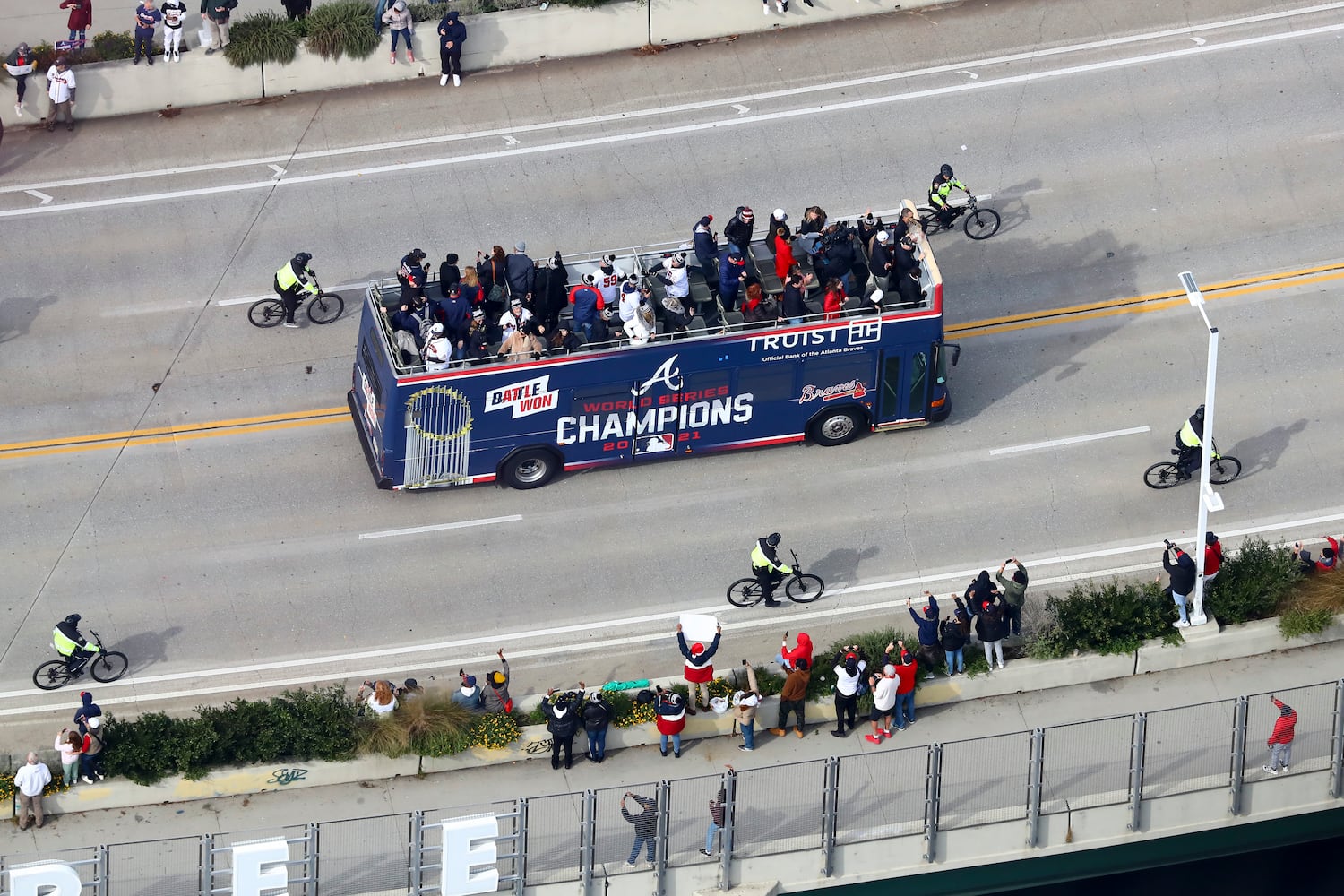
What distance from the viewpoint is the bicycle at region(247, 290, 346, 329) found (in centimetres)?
3950

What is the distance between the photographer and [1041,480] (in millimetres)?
37000

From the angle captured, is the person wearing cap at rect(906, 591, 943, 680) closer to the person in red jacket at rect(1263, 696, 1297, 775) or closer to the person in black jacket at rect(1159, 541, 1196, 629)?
the person in black jacket at rect(1159, 541, 1196, 629)

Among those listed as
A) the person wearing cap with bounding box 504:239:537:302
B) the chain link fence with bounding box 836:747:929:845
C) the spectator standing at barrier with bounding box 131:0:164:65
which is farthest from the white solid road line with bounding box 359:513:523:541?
the spectator standing at barrier with bounding box 131:0:164:65

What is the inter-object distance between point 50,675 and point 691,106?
658 inches

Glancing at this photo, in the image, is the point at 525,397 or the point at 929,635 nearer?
the point at 929,635

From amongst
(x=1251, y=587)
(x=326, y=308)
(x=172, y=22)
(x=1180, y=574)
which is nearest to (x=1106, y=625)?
(x=1180, y=574)

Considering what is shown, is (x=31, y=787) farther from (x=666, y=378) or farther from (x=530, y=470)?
(x=666, y=378)

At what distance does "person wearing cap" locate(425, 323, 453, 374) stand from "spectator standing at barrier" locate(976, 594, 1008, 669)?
8.81 metres

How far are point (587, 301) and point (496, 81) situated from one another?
32.9 ft

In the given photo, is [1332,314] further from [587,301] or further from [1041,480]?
[587,301]

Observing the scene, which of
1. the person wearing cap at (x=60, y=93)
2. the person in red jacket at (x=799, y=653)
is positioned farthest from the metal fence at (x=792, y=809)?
the person wearing cap at (x=60, y=93)

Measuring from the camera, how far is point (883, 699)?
32.5 meters

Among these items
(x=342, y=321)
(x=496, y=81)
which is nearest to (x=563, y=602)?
(x=342, y=321)

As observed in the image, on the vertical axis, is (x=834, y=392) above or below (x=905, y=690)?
above
